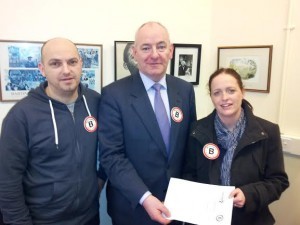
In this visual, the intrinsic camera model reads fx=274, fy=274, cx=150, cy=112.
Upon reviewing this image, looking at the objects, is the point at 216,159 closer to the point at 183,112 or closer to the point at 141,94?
the point at 183,112

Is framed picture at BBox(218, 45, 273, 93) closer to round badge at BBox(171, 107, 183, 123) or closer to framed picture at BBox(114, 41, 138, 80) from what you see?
framed picture at BBox(114, 41, 138, 80)

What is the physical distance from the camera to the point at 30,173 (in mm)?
1437

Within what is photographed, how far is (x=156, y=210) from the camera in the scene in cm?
133

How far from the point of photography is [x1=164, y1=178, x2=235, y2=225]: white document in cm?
125

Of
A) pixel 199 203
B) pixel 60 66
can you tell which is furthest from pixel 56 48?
pixel 199 203

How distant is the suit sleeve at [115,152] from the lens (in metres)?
1.42

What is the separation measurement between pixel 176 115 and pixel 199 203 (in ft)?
1.68

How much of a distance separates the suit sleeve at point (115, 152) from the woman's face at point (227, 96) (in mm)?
545

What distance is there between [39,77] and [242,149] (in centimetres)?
152

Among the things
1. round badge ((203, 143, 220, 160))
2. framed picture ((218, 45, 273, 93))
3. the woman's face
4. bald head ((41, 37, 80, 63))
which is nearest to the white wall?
framed picture ((218, 45, 273, 93))

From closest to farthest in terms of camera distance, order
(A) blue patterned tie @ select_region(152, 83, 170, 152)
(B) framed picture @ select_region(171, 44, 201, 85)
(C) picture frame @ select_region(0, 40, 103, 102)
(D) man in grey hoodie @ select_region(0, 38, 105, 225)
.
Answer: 1. (D) man in grey hoodie @ select_region(0, 38, 105, 225)
2. (A) blue patterned tie @ select_region(152, 83, 170, 152)
3. (C) picture frame @ select_region(0, 40, 103, 102)
4. (B) framed picture @ select_region(171, 44, 201, 85)

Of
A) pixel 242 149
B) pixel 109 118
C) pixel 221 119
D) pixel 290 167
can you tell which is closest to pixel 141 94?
pixel 109 118

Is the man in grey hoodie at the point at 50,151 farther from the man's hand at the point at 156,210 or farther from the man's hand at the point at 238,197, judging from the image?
the man's hand at the point at 238,197

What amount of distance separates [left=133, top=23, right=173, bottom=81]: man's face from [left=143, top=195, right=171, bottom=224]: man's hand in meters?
0.69
